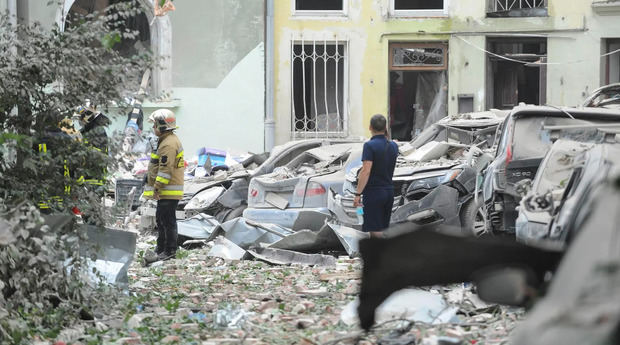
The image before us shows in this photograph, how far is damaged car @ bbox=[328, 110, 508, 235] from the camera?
12.5m

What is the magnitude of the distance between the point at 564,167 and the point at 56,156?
395cm

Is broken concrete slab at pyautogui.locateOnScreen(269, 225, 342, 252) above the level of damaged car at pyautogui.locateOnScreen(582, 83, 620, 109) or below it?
below

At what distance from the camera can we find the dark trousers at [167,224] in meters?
12.2

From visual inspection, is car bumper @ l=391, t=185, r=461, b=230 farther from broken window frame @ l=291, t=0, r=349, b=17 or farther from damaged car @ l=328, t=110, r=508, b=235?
broken window frame @ l=291, t=0, r=349, b=17

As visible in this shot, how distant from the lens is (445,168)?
13125 mm

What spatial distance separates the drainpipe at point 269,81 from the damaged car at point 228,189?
585 centimetres

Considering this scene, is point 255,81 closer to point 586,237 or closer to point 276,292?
point 276,292

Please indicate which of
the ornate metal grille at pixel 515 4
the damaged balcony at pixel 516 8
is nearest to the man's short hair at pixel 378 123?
the damaged balcony at pixel 516 8

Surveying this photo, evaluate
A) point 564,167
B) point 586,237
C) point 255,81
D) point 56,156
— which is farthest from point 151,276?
point 255,81

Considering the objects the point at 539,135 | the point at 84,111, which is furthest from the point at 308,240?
the point at 84,111

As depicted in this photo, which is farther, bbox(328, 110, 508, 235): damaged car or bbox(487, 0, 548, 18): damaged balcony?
bbox(487, 0, 548, 18): damaged balcony

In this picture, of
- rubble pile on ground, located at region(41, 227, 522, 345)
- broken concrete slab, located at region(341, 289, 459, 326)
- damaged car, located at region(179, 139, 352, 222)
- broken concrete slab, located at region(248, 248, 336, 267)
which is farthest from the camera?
damaged car, located at region(179, 139, 352, 222)

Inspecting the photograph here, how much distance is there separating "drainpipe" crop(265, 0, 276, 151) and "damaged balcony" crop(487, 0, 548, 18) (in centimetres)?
466

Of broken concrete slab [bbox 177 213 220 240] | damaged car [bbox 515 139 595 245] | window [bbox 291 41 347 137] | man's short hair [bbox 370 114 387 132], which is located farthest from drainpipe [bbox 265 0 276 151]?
damaged car [bbox 515 139 595 245]
